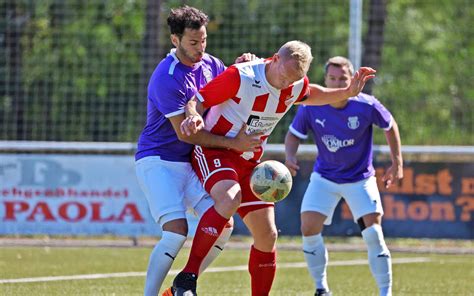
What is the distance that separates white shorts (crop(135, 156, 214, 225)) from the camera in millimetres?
7297

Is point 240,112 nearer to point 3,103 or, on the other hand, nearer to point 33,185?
point 33,185

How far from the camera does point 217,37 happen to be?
1823 cm

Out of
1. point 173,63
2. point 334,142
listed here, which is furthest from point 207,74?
point 334,142

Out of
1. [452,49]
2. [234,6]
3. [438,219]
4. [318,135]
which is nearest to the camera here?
[318,135]

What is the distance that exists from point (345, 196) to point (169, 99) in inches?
99.5

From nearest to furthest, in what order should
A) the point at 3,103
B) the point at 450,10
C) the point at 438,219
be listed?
the point at 438,219 → the point at 3,103 → the point at 450,10

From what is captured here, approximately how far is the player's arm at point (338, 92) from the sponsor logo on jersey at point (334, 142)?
1.16 meters

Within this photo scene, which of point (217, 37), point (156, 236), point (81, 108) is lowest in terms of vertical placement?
point (156, 236)

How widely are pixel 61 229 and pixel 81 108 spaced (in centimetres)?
393

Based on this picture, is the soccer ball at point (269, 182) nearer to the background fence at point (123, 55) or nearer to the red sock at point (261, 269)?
the red sock at point (261, 269)

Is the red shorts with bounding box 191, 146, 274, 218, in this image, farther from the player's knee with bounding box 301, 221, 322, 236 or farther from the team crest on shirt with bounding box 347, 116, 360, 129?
the team crest on shirt with bounding box 347, 116, 360, 129

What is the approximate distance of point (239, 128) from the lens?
747 cm

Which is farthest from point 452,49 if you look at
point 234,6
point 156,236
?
point 156,236

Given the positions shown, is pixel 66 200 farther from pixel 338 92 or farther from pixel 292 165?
pixel 338 92
